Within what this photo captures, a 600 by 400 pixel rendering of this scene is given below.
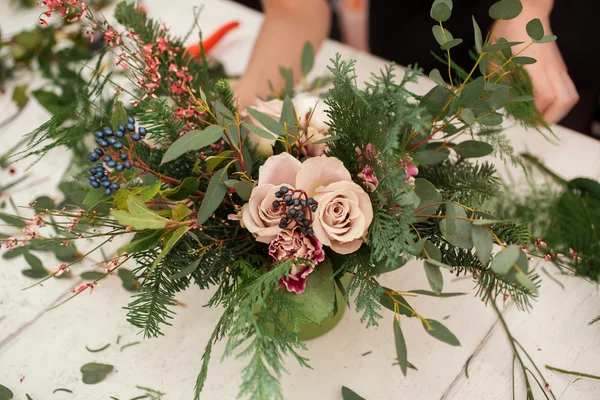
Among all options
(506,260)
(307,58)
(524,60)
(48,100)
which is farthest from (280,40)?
(506,260)

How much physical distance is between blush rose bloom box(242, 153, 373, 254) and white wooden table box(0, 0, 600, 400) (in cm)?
22

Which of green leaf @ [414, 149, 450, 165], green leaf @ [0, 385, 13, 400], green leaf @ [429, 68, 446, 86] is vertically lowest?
green leaf @ [0, 385, 13, 400]

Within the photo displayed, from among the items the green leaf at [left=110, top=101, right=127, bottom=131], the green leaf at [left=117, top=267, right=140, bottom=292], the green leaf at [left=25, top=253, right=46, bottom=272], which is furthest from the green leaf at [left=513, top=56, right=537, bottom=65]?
the green leaf at [left=25, top=253, right=46, bottom=272]

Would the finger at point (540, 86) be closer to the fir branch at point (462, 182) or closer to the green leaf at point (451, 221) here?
the fir branch at point (462, 182)

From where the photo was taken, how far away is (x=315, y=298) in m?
0.44

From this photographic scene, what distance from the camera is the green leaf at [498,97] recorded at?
0.42m

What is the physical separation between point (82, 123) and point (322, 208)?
1.11 ft

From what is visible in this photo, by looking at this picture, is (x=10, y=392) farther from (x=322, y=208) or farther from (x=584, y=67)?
(x=584, y=67)

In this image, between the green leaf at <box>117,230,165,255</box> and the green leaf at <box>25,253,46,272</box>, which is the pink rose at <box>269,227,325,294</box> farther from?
the green leaf at <box>25,253,46,272</box>

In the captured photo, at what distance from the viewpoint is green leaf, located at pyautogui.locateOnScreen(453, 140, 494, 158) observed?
1.61 feet

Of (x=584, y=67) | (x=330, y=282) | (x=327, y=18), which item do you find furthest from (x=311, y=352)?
(x=584, y=67)

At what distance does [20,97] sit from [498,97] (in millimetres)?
786

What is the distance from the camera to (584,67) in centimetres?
110

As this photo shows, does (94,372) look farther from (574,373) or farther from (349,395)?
(574,373)
